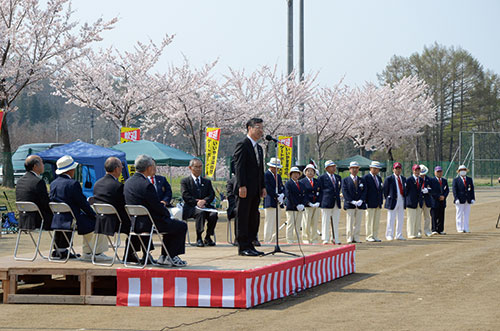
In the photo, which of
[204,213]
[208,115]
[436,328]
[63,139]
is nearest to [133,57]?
[208,115]

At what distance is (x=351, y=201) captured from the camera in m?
17.2

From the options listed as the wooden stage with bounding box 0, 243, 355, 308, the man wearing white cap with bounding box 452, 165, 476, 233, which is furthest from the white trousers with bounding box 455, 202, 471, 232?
the wooden stage with bounding box 0, 243, 355, 308

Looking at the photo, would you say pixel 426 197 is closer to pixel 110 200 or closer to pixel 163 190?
pixel 163 190

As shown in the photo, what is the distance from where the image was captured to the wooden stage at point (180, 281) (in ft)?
29.0

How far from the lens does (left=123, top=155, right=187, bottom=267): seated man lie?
9.30m

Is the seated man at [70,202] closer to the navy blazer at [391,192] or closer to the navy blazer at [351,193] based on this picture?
the navy blazer at [351,193]

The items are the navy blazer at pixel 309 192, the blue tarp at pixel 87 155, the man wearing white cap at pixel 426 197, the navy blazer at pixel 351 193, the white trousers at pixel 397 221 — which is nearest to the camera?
the navy blazer at pixel 309 192

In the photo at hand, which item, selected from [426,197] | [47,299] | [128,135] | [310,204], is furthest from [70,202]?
[128,135]

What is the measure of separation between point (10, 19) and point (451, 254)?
2062 cm

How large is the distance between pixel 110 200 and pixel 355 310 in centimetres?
350

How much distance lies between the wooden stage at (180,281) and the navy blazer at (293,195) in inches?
216

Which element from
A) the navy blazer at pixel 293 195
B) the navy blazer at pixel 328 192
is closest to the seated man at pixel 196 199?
the navy blazer at pixel 293 195

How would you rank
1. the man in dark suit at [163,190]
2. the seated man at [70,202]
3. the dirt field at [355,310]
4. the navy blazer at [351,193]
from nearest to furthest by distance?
the dirt field at [355,310], the seated man at [70,202], the man in dark suit at [163,190], the navy blazer at [351,193]

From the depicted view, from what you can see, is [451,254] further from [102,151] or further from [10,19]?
[10,19]
